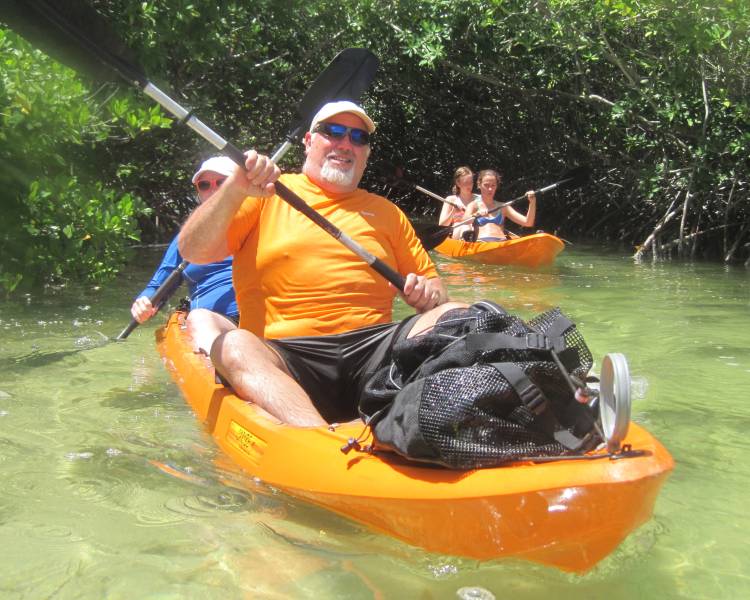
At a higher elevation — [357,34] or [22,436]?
[357,34]

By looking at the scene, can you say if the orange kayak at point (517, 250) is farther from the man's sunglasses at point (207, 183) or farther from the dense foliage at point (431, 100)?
the man's sunglasses at point (207, 183)

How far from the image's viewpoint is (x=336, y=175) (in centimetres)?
370

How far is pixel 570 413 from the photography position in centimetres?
246

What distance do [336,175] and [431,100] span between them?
43.7 feet

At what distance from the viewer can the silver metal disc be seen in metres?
2.11

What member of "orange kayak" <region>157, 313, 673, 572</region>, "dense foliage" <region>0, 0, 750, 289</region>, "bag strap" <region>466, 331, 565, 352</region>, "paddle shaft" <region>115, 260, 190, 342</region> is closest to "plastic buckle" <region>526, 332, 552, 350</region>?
"bag strap" <region>466, 331, 565, 352</region>

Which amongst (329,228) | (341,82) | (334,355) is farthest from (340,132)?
(341,82)

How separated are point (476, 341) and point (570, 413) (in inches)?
13.0

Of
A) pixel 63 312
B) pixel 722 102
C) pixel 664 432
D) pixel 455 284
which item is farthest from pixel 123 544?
pixel 722 102

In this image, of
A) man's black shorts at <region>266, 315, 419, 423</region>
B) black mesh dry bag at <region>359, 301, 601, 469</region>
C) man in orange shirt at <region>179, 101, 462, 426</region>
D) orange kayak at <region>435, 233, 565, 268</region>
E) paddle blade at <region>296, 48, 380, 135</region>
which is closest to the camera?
black mesh dry bag at <region>359, 301, 601, 469</region>

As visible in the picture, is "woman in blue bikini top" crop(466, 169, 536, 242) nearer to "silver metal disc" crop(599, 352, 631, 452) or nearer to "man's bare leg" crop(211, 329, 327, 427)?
"man's bare leg" crop(211, 329, 327, 427)

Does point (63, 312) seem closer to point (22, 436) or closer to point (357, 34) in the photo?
point (22, 436)

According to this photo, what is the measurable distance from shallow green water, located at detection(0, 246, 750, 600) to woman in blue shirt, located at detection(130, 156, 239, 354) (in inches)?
12.9

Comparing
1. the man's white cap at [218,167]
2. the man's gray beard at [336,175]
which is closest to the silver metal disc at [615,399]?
the man's gray beard at [336,175]
